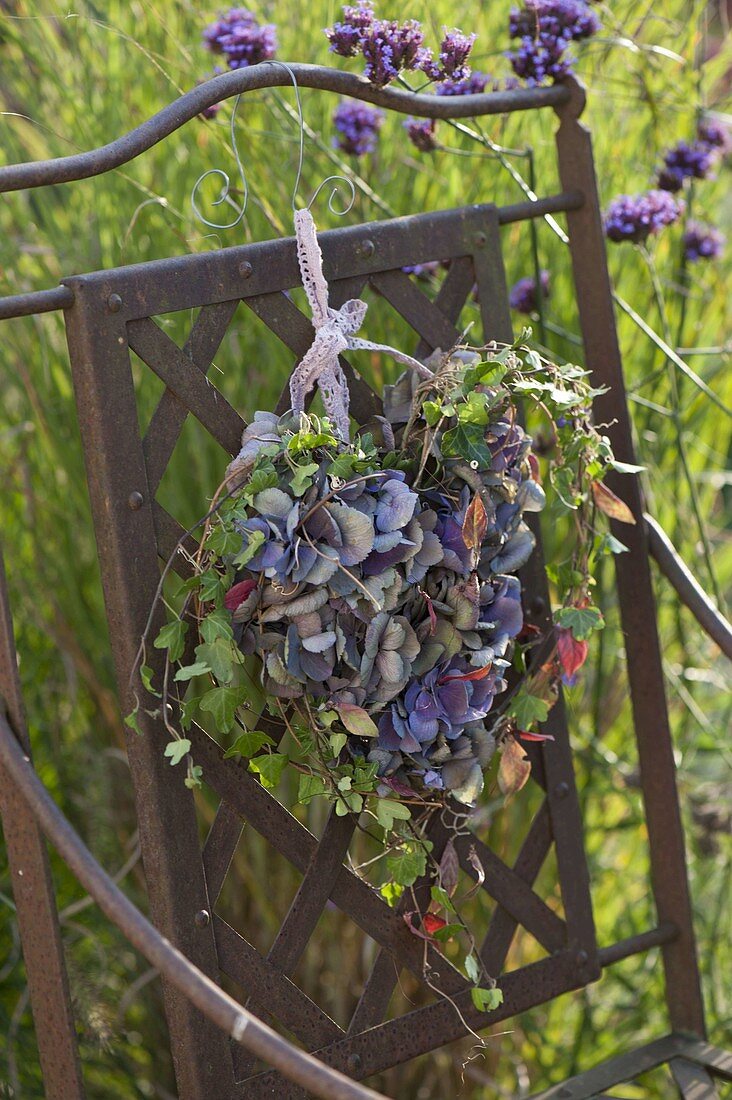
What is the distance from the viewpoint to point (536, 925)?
115cm

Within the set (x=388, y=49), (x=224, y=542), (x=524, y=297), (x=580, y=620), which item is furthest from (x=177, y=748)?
(x=524, y=297)


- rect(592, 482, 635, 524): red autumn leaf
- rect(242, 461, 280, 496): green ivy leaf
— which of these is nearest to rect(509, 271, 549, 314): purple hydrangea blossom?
rect(592, 482, 635, 524): red autumn leaf

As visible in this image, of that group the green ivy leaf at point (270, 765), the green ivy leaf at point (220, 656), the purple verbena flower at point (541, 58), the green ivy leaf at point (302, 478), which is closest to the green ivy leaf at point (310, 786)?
the green ivy leaf at point (270, 765)

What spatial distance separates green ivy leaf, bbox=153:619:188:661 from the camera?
2.73ft

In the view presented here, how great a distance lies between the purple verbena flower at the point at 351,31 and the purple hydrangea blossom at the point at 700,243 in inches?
21.7

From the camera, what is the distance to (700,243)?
1.39 metres

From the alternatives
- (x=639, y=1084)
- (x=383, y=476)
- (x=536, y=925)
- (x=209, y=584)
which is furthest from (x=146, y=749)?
(x=639, y=1084)

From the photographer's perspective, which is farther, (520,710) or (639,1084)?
(639,1084)

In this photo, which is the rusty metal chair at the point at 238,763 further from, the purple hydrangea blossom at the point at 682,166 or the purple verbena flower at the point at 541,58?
the purple hydrangea blossom at the point at 682,166

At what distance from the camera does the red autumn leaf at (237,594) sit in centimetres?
84

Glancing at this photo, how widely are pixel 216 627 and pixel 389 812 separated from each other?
214 mm

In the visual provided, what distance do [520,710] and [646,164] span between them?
0.82 meters

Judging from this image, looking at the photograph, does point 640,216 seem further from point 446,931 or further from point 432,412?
point 446,931

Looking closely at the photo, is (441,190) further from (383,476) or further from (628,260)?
(383,476)
